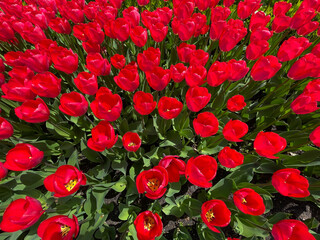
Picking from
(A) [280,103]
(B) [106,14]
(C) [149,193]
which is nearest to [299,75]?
(A) [280,103]

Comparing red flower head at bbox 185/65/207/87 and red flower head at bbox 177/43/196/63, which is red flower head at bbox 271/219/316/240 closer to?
red flower head at bbox 185/65/207/87

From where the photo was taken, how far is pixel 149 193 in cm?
116

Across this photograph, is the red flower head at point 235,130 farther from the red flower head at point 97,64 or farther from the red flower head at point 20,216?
the red flower head at point 20,216

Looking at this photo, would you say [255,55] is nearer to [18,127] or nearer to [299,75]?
[299,75]

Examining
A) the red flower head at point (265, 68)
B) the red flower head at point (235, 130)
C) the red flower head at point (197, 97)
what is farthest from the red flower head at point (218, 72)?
the red flower head at point (235, 130)

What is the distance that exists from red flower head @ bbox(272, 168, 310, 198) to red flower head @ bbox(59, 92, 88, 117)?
1.50m

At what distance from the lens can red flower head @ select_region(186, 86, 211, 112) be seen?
143 centimetres

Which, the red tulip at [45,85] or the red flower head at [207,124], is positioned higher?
the red tulip at [45,85]

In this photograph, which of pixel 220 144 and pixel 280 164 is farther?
pixel 220 144

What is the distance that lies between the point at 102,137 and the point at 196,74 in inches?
35.2

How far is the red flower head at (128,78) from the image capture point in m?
1.54

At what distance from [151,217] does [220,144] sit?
104 centimetres

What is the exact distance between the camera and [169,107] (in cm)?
159

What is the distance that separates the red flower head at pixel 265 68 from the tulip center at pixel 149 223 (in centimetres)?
151
